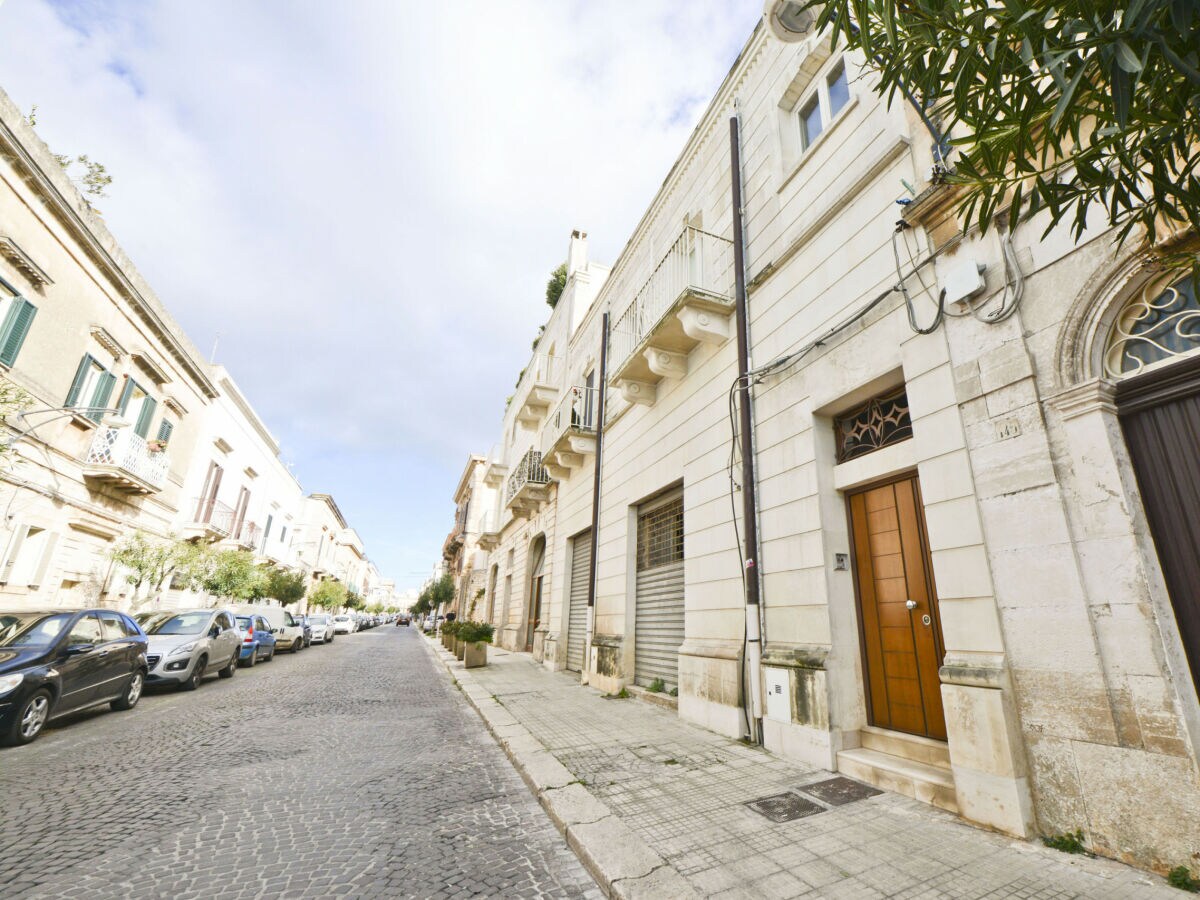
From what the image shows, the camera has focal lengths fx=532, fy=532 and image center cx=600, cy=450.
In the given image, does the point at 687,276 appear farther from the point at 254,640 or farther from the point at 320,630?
the point at 320,630

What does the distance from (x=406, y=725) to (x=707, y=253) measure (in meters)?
8.16

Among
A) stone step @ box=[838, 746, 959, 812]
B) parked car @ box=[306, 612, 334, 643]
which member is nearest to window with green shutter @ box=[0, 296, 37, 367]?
stone step @ box=[838, 746, 959, 812]

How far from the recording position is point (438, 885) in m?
2.88

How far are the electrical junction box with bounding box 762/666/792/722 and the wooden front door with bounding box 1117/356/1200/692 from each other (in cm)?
293

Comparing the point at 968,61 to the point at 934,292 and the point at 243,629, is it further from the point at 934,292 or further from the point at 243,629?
the point at 243,629

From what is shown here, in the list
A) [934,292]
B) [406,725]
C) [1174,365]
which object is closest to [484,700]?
[406,725]

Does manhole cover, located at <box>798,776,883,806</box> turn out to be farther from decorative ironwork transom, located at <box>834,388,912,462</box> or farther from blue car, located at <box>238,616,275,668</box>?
blue car, located at <box>238,616,275,668</box>

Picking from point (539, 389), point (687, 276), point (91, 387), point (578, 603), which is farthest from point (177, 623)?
point (687, 276)

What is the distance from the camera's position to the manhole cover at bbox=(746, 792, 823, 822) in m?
3.68

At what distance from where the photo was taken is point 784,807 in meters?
3.85

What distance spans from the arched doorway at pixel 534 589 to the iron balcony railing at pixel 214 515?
1330cm

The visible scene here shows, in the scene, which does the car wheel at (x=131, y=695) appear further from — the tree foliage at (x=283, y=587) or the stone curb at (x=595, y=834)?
the tree foliage at (x=283, y=587)

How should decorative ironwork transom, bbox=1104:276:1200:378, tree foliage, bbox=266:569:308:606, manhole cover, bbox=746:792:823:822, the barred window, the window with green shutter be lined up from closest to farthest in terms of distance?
decorative ironwork transom, bbox=1104:276:1200:378, manhole cover, bbox=746:792:823:822, the barred window, the window with green shutter, tree foliage, bbox=266:569:308:606

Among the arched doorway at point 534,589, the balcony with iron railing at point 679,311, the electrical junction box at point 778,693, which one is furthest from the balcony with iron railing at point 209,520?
the electrical junction box at point 778,693
